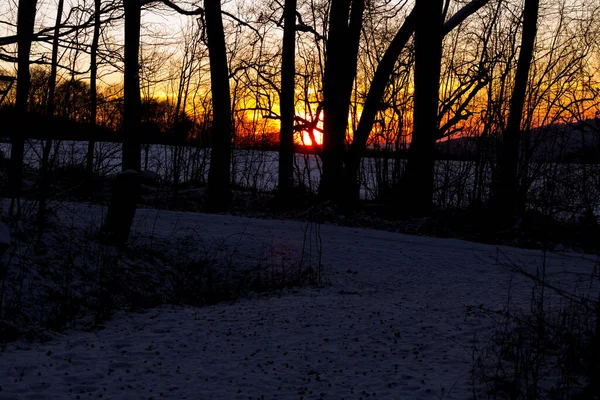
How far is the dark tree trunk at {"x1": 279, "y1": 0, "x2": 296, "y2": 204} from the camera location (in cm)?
1580

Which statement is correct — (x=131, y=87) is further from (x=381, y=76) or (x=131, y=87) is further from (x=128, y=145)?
(x=381, y=76)

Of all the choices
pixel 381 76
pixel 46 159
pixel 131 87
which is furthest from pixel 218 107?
pixel 46 159

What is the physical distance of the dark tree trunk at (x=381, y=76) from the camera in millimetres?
13836

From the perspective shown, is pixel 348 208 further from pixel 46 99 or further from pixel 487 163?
pixel 46 99

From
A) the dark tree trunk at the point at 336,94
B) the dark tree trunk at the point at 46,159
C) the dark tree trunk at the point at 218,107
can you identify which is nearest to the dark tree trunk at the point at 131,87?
the dark tree trunk at the point at 46,159

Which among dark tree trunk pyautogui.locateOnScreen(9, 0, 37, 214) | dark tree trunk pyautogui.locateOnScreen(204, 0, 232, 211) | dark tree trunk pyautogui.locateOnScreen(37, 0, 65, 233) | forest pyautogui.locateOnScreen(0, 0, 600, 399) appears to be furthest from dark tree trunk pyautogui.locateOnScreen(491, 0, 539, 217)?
dark tree trunk pyautogui.locateOnScreen(9, 0, 37, 214)

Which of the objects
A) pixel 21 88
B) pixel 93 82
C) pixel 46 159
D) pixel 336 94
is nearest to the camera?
pixel 46 159

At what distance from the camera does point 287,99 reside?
16.3m

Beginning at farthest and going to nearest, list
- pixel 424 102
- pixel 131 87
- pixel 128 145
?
1. pixel 424 102
2. pixel 128 145
3. pixel 131 87

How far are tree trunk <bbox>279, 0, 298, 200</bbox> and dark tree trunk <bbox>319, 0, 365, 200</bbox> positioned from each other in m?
1.36

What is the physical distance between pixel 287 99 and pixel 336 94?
2.26m

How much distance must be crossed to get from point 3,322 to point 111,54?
3927mm

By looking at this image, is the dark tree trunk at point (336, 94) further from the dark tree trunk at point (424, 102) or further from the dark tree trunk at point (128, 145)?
the dark tree trunk at point (128, 145)

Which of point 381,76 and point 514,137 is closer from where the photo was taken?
point 514,137
